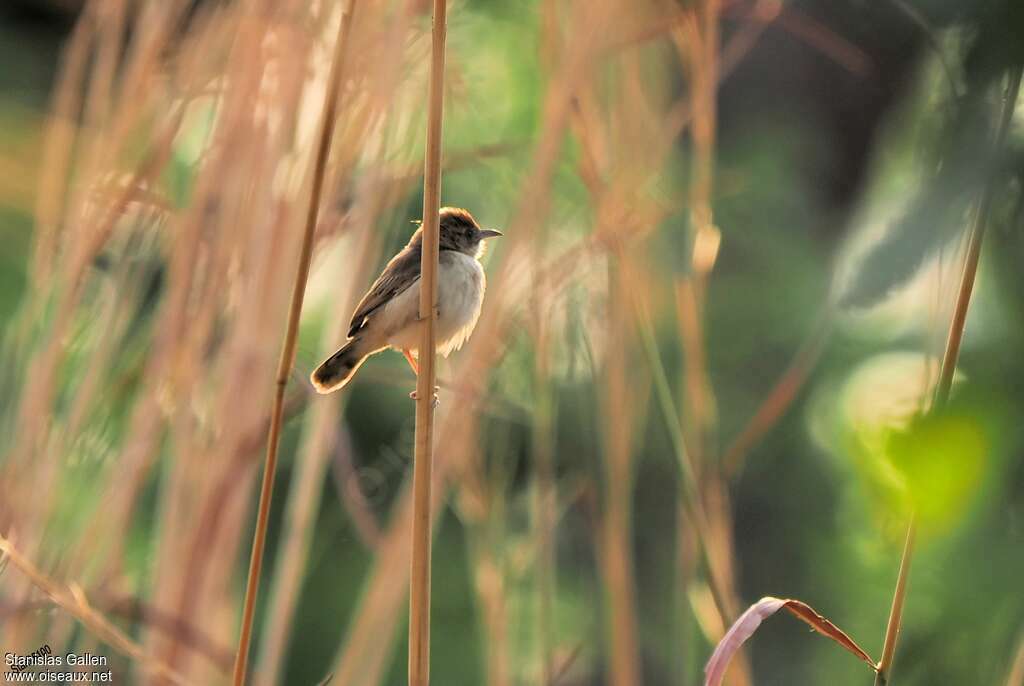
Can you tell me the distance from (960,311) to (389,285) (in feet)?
6.07

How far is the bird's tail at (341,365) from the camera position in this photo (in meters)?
2.30

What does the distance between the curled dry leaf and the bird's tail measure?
4.28 ft

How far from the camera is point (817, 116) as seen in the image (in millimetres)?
3621

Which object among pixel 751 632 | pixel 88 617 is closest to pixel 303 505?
pixel 88 617

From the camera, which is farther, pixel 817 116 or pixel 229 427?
pixel 817 116

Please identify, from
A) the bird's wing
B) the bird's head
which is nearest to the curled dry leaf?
the bird's wing

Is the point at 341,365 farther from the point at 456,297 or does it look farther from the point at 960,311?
the point at 960,311

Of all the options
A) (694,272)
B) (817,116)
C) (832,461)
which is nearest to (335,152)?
(694,272)

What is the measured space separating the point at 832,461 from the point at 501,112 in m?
1.41

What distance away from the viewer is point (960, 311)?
0.93 m

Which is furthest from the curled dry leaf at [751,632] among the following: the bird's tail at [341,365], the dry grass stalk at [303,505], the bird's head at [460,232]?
the bird's head at [460,232]

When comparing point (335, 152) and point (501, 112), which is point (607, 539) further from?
point (501, 112)

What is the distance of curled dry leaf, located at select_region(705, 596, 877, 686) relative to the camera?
1.02 m

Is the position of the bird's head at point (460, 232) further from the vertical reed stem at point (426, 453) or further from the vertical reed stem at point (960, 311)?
the vertical reed stem at point (960, 311)
